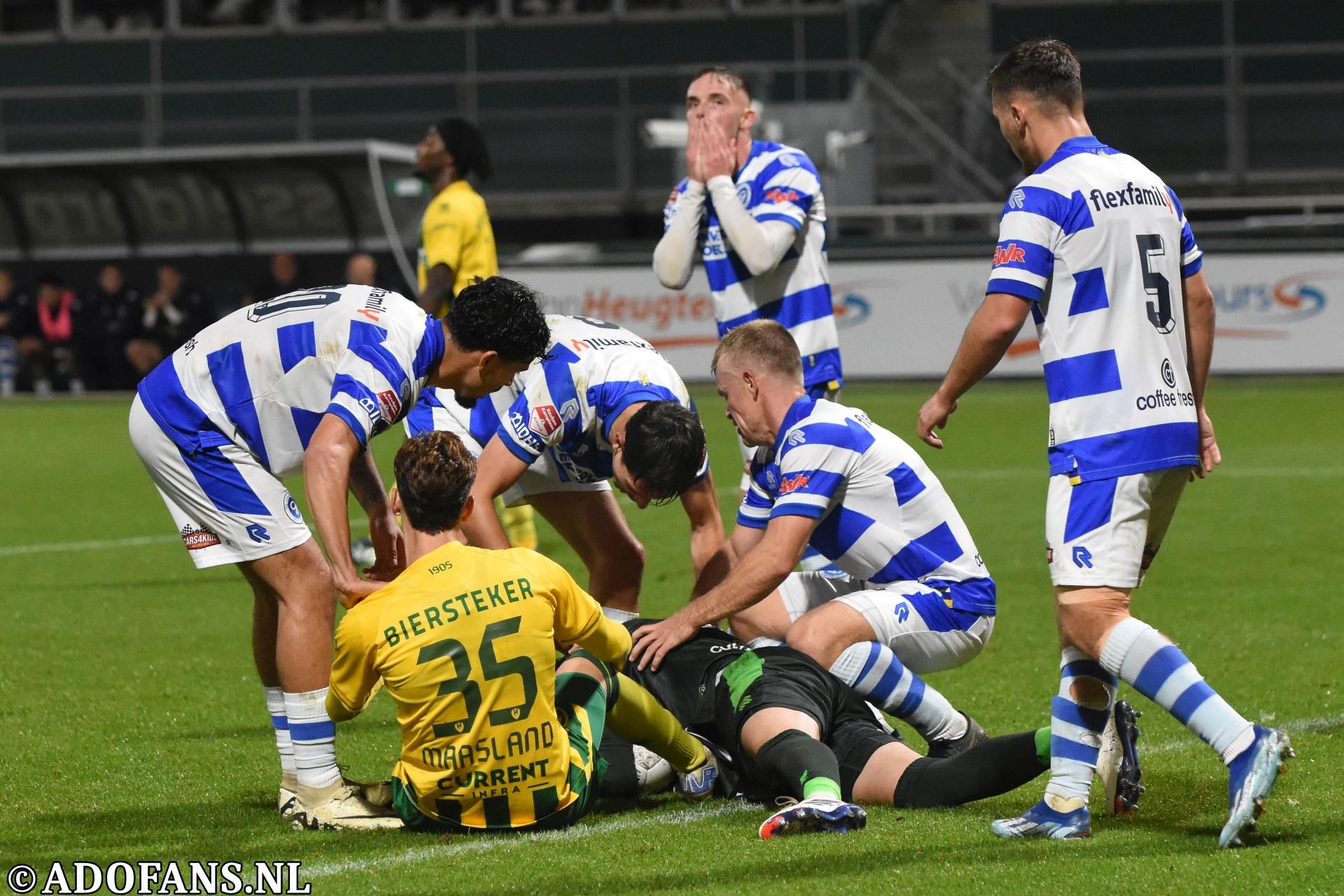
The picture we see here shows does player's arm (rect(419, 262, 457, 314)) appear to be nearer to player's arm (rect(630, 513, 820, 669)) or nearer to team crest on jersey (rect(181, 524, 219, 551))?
team crest on jersey (rect(181, 524, 219, 551))

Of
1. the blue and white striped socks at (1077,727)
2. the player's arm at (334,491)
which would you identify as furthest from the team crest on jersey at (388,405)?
the blue and white striped socks at (1077,727)

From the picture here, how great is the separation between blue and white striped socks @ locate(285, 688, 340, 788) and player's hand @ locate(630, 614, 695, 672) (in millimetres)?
916

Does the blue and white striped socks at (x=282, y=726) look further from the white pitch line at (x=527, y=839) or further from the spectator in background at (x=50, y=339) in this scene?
the spectator in background at (x=50, y=339)

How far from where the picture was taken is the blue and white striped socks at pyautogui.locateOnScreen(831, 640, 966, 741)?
4.72m

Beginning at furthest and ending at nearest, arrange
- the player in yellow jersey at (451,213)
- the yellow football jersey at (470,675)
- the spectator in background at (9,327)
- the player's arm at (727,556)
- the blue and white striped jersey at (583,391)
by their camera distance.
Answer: the spectator in background at (9,327) < the player in yellow jersey at (451,213) < the blue and white striped jersey at (583,391) < the player's arm at (727,556) < the yellow football jersey at (470,675)

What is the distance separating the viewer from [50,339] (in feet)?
76.8

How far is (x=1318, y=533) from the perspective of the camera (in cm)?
973

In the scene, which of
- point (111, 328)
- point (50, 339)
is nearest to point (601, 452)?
point (111, 328)

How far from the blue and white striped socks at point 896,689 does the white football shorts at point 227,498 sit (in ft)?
5.46

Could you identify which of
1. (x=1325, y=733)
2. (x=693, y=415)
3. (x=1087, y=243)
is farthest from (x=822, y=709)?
(x=1325, y=733)

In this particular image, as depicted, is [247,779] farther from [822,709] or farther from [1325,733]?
[1325,733]

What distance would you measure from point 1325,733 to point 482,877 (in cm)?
295

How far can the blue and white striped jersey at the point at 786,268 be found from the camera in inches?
261

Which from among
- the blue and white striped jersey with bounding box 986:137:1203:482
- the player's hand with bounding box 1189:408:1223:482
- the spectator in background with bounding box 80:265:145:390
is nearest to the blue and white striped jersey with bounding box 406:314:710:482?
the blue and white striped jersey with bounding box 986:137:1203:482
